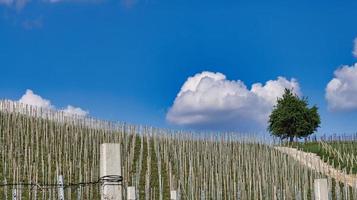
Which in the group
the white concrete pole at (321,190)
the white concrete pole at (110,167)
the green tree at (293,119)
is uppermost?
the green tree at (293,119)

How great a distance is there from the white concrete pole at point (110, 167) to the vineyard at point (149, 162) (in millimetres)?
9296

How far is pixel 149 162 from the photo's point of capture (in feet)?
52.4

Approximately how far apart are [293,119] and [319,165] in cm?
1130

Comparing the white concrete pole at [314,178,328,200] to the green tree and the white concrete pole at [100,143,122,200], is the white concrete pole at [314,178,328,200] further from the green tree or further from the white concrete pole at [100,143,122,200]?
the green tree

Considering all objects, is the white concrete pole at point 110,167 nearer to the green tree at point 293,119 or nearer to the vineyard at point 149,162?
the vineyard at point 149,162

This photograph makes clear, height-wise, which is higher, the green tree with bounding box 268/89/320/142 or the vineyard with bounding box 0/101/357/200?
the green tree with bounding box 268/89/320/142

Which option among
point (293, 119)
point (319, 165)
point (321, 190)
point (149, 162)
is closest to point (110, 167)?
point (321, 190)

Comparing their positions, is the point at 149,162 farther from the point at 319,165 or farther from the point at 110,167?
the point at 110,167

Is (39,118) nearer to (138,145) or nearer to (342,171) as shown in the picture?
(138,145)

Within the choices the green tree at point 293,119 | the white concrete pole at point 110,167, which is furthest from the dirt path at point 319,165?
the white concrete pole at point 110,167

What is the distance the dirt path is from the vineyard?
352 mm

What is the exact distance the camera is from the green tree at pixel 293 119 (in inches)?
1193

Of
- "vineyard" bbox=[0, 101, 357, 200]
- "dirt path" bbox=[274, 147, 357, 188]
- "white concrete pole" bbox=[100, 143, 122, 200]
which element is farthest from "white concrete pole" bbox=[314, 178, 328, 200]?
"dirt path" bbox=[274, 147, 357, 188]

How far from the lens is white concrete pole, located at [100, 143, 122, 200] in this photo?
11.3 ft
